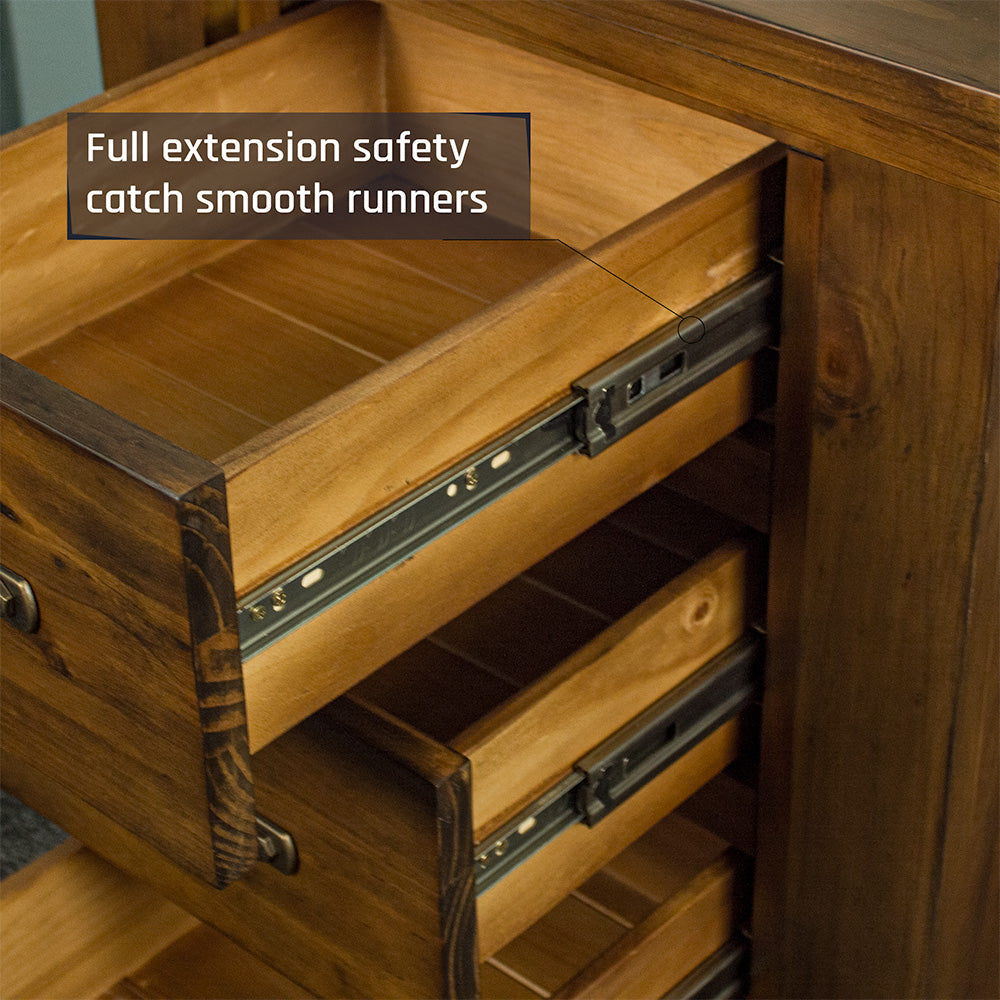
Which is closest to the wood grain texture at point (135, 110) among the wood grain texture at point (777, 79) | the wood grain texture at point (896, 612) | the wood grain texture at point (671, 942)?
the wood grain texture at point (777, 79)

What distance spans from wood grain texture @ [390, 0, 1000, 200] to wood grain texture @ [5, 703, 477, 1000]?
0.36 metres

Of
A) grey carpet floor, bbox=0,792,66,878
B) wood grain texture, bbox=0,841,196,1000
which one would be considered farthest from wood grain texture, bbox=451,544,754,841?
grey carpet floor, bbox=0,792,66,878

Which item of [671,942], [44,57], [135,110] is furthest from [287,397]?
[44,57]

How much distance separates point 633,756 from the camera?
923 millimetres

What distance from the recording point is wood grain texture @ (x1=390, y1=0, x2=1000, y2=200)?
0.75m

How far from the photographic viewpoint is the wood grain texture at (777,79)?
2.47 ft

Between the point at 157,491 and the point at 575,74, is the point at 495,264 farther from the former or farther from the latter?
the point at 157,491

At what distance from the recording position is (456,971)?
795 mm

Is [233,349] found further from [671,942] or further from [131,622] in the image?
[671,942]

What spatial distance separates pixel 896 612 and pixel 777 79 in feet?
1.00

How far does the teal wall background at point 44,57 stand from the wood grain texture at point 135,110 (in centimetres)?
31

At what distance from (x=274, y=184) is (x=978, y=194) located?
1.73 ft

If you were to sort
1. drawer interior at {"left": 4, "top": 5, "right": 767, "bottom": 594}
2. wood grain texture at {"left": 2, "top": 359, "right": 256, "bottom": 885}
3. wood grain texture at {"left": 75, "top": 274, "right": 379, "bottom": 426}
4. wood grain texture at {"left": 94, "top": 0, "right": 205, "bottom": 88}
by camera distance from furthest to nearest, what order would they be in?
1. wood grain texture at {"left": 94, "top": 0, "right": 205, "bottom": 88}
2. wood grain texture at {"left": 75, "top": 274, "right": 379, "bottom": 426}
3. drawer interior at {"left": 4, "top": 5, "right": 767, "bottom": 594}
4. wood grain texture at {"left": 2, "top": 359, "right": 256, "bottom": 885}

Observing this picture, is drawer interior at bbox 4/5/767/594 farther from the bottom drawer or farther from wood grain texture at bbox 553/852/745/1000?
wood grain texture at bbox 553/852/745/1000
